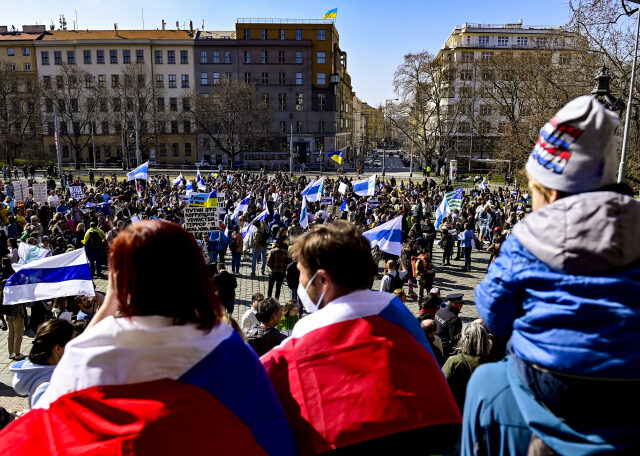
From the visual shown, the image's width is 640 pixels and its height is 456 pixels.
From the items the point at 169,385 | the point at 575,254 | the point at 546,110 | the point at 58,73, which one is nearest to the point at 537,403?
the point at 575,254

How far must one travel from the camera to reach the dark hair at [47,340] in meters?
3.53

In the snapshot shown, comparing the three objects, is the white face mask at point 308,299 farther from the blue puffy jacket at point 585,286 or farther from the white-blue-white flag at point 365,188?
the white-blue-white flag at point 365,188

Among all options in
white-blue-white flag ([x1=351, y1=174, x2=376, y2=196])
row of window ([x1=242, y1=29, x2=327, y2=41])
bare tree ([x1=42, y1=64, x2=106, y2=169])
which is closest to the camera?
white-blue-white flag ([x1=351, y1=174, x2=376, y2=196])

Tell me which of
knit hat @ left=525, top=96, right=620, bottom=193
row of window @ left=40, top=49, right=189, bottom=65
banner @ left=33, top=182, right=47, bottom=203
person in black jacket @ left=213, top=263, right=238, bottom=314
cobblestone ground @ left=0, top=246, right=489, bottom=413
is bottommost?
cobblestone ground @ left=0, top=246, right=489, bottom=413

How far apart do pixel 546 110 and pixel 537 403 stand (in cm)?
2417

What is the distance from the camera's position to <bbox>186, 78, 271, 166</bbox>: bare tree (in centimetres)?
6431

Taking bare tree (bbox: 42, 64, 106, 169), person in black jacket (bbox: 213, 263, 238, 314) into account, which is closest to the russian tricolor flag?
person in black jacket (bbox: 213, 263, 238, 314)

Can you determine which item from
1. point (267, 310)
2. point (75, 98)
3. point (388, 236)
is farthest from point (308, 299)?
point (75, 98)

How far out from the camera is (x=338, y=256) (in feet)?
6.85

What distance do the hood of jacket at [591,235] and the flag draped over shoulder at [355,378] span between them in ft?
2.34

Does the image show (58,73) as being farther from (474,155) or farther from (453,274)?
(453,274)

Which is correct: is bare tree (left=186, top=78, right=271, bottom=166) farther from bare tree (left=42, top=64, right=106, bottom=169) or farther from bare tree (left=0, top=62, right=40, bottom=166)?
bare tree (left=0, top=62, right=40, bottom=166)

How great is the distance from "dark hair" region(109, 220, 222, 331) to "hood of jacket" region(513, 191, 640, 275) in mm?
1136

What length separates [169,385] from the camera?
1.65m
